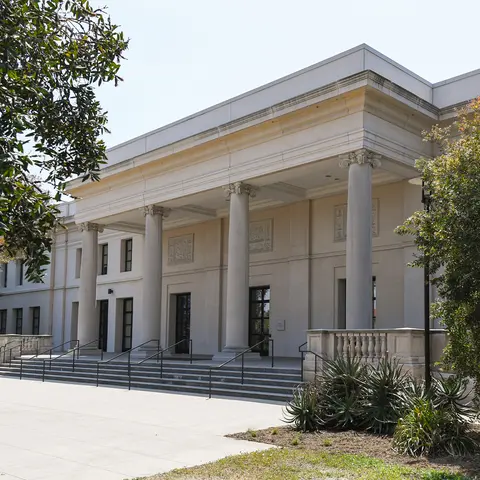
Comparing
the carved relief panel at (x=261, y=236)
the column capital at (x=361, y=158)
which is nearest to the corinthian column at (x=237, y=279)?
the column capital at (x=361, y=158)

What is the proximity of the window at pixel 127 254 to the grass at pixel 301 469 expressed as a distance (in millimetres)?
24311

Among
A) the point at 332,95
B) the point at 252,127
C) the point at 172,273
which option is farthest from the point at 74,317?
the point at 332,95

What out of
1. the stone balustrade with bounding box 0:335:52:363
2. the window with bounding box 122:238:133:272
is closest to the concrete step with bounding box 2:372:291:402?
the stone balustrade with bounding box 0:335:52:363

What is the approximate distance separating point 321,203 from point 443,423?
15.1m

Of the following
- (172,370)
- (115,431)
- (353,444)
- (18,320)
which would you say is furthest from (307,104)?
(18,320)

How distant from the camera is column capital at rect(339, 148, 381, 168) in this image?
57.0 feet

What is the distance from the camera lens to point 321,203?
2342 cm

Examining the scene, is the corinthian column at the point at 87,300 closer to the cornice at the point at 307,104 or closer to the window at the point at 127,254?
the window at the point at 127,254

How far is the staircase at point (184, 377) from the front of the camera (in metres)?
16.0

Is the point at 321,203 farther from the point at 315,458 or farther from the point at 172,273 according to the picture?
the point at 315,458

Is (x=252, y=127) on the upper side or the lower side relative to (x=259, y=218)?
upper

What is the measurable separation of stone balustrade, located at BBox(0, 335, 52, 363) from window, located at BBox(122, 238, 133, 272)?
4932 mm

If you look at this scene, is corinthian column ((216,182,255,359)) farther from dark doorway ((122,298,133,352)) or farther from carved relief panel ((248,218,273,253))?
dark doorway ((122,298,133,352))

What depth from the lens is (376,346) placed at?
1495 centimetres
